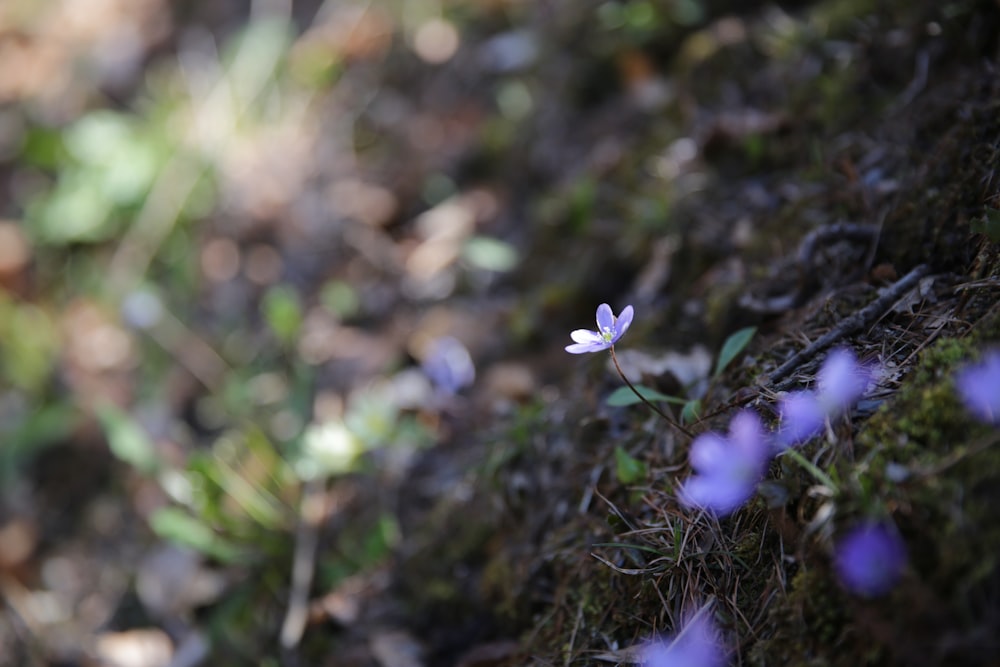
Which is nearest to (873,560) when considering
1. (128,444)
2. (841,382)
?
(841,382)

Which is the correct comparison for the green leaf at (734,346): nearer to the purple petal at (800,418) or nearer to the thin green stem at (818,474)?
the purple petal at (800,418)

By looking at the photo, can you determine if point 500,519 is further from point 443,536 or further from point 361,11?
point 361,11

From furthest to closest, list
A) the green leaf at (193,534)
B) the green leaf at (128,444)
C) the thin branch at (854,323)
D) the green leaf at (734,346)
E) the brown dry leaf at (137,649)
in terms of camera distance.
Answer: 1. the green leaf at (128,444)
2. the brown dry leaf at (137,649)
3. the green leaf at (193,534)
4. the green leaf at (734,346)
5. the thin branch at (854,323)

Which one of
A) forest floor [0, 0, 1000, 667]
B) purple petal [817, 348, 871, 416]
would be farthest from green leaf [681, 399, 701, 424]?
purple petal [817, 348, 871, 416]

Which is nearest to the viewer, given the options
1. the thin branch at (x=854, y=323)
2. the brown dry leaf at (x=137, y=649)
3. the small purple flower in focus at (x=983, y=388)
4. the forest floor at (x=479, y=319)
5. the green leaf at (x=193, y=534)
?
the small purple flower in focus at (x=983, y=388)

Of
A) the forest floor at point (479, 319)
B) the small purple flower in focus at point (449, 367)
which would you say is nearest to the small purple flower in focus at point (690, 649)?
the forest floor at point (479, 319)

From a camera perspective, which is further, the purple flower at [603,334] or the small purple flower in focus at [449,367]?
the small purple flower in focus at [449,367]
